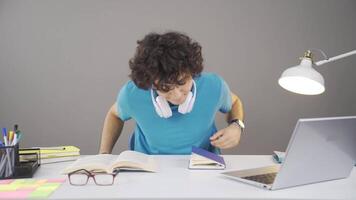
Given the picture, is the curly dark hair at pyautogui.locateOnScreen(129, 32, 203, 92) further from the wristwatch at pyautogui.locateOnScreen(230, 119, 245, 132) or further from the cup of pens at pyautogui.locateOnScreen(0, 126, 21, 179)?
the cup of pens at pyautogui.locateOnScreen(0, 126, 21, 179)

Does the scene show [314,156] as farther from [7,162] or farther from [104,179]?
[7,162]

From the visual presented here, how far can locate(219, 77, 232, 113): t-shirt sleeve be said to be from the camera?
72.6 inches

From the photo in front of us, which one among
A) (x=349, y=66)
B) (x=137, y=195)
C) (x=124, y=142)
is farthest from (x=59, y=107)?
(x=349, y=66)

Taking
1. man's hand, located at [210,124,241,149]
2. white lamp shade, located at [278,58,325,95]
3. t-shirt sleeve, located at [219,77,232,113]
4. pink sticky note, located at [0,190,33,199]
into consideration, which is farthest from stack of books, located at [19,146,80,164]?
white lamp shade, located at [278,58,325,95]

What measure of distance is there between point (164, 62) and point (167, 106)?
273mm

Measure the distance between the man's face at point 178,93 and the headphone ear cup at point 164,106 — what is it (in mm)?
22

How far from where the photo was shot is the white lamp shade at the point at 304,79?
4.36 feet

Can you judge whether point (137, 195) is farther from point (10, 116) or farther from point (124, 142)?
point (10, 116)

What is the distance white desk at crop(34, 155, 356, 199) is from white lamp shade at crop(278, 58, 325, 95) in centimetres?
34

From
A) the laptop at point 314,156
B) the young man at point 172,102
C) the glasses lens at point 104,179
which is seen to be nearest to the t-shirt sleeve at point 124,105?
the young man at point 172,102

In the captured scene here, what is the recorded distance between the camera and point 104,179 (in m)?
1.28

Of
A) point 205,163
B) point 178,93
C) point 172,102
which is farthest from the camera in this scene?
point 172,102

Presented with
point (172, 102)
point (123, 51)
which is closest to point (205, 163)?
point (172, 102)

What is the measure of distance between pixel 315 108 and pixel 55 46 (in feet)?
6.68
